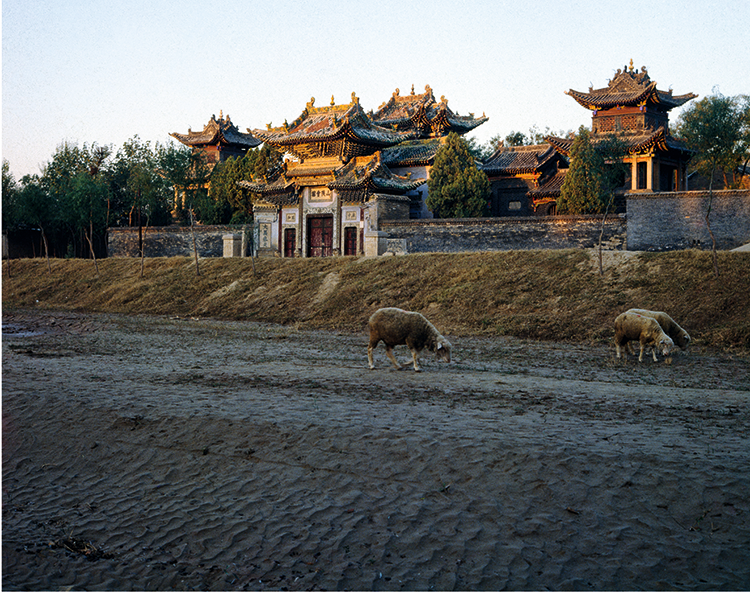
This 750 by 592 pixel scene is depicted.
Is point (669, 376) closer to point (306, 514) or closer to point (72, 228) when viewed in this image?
point (306, 514)

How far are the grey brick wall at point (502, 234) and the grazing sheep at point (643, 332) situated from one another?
636 inches

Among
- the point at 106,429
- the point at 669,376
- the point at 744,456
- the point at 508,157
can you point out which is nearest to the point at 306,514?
the point at 106,429

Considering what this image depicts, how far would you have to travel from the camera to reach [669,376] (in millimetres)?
13102

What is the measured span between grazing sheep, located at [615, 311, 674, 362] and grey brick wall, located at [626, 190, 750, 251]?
15758 millimetres

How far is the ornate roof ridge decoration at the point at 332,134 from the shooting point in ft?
124

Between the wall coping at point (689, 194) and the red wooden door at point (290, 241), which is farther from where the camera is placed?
the red wooden door at point (290, 241)

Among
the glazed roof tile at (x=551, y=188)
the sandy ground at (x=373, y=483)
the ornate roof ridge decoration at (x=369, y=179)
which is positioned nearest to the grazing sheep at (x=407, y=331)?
the sandy ground at (x=373, y=483)

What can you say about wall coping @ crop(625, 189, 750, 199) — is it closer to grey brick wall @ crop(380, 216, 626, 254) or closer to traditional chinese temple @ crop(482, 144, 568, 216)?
grey brick wall @ crop(380, 216, 626, 254)

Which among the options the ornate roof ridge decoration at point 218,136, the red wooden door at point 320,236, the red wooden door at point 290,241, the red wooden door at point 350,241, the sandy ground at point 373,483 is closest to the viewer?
the sandy ground at point 373,483

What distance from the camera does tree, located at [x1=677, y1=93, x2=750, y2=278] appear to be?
38.9 meters

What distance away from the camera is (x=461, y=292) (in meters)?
25.4

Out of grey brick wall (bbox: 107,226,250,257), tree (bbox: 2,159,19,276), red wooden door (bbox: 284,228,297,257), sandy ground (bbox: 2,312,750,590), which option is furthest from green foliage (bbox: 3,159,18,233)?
sandy ground (bbox: 2,312,750,590)

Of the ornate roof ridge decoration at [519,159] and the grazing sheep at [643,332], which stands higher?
the ornate roof ridge decoration at [519,159]

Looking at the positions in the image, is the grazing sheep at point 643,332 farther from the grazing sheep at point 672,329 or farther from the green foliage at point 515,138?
the green foliage at point 515,138
